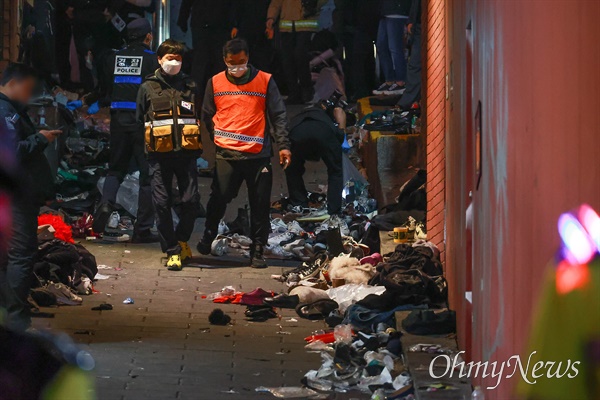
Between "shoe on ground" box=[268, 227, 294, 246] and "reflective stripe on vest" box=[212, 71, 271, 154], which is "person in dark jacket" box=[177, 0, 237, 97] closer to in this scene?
"shoe on ground" box=[268, 227, 294, 246]

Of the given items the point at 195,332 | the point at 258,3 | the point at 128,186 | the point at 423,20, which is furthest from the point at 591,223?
the point at 258,3

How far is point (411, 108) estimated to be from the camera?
56.0 ft

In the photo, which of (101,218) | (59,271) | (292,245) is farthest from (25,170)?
(101,218)

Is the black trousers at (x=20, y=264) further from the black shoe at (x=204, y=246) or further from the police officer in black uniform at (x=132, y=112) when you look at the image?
the police officer in black uniform at (x=132, y=112)

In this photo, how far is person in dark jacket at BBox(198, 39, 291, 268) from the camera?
40.2 ft

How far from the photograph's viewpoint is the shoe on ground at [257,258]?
492 inches

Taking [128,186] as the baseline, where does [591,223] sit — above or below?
above

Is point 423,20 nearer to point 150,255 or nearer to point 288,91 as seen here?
point 150,255

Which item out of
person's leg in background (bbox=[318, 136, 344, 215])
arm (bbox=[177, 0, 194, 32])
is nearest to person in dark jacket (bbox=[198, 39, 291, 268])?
person's leg in background (bbox=[318, 136, 344, 215])

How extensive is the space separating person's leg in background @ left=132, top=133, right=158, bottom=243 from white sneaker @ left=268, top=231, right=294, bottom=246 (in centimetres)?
127

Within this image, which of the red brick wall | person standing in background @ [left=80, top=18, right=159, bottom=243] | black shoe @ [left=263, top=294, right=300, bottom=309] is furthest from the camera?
person standing in background @ [left=80, top=18, right=159, bottom=243]

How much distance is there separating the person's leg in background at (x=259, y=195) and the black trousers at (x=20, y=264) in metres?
3.45

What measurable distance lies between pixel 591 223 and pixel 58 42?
17.4 m

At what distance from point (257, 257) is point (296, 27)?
7.50 meters
